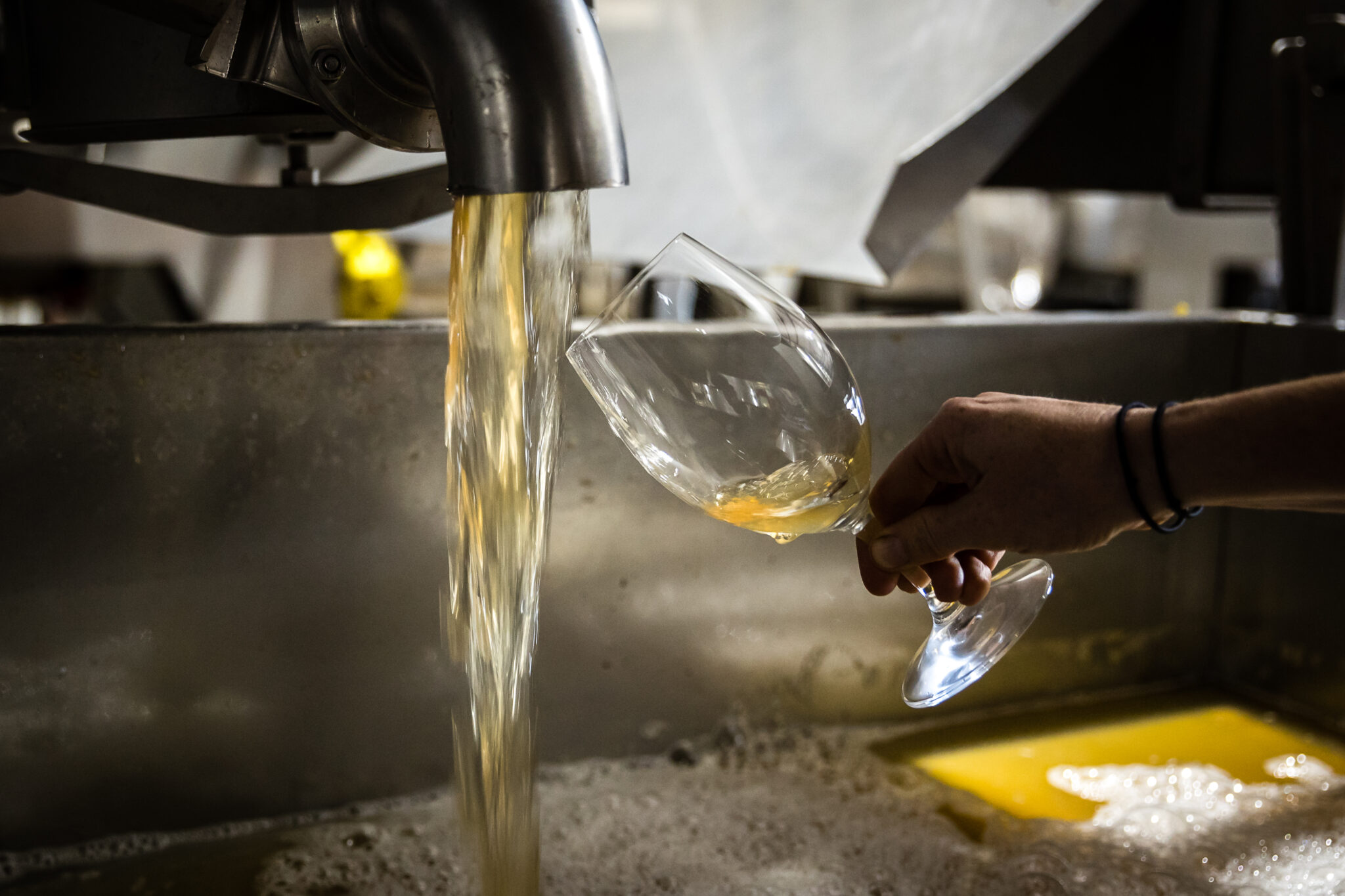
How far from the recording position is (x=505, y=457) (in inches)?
21.9

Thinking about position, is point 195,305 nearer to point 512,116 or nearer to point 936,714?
point 936,714

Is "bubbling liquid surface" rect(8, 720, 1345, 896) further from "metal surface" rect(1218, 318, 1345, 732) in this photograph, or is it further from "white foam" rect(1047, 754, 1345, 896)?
"metal surface" rect(1218, 318, 1345, 732)

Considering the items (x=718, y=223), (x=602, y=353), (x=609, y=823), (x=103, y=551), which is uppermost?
(x=718, y=223)

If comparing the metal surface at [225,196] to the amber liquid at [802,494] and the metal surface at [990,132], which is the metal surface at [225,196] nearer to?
the amber liquid at [802,494]

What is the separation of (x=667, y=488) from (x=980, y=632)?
0.22 m

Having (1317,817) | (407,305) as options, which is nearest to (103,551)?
→ (1317,817)

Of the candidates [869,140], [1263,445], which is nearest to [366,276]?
[869,140]

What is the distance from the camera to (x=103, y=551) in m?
0.69

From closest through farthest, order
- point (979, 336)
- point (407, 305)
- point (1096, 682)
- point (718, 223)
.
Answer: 1. point (979, 336)
2. point (1096, 682)
3. point (718, 223)
4. point (407, 305)

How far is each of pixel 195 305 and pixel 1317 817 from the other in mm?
1955

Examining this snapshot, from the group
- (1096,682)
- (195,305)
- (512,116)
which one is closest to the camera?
(512,116)

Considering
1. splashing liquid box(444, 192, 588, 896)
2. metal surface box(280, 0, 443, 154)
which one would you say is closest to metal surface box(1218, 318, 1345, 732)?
splashing liquid box(444, 192, 588, 896)

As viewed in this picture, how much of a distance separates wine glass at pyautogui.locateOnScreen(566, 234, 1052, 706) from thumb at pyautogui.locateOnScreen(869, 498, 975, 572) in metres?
0.02

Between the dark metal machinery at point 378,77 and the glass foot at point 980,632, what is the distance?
32 cm
